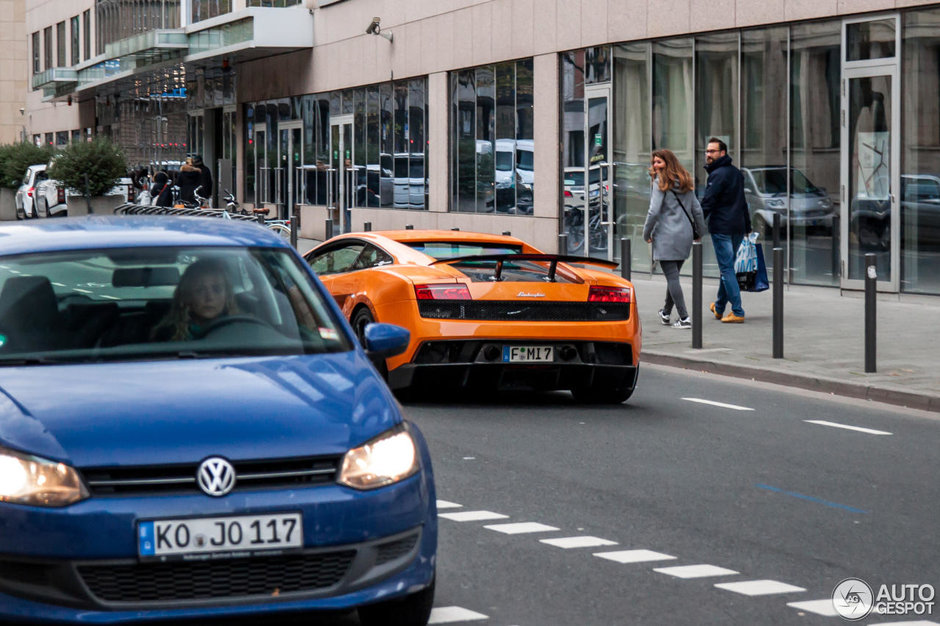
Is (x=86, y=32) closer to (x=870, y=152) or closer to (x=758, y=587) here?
(x=870, y=152)

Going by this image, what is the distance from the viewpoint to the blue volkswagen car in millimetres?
4344

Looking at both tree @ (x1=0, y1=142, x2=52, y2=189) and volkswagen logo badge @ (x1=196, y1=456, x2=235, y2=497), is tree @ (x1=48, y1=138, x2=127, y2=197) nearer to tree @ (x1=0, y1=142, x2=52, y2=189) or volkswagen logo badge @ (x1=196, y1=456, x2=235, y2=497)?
tree @ (x1=0, y1=142, x2=52, y2=189)

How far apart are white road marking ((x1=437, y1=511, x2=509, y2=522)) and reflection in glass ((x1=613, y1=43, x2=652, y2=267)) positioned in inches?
681

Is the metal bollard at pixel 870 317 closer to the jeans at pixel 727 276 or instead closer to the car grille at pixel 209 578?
the jeans at pixel 727 276

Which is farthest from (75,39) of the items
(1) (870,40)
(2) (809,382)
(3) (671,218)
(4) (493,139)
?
(2) (809,382)

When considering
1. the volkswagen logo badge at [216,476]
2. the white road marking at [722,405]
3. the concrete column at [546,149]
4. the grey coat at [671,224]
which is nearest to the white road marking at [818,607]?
the volkswagen logo badge at [216,476]

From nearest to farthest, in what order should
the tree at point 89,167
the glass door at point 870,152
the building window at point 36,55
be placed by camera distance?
the glass door at point 870,152, the tree at point 89,167, the building window at point 36,55

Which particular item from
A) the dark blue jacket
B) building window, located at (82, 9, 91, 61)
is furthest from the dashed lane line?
building window, located at (82, 9, 91, 61)

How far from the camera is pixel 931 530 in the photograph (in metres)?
6.95

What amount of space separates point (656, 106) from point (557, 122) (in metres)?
3.23

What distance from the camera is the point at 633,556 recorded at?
6258mm

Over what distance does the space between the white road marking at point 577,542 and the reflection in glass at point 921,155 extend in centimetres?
1280

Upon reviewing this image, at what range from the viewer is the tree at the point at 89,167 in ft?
135

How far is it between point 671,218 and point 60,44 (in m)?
63.5
